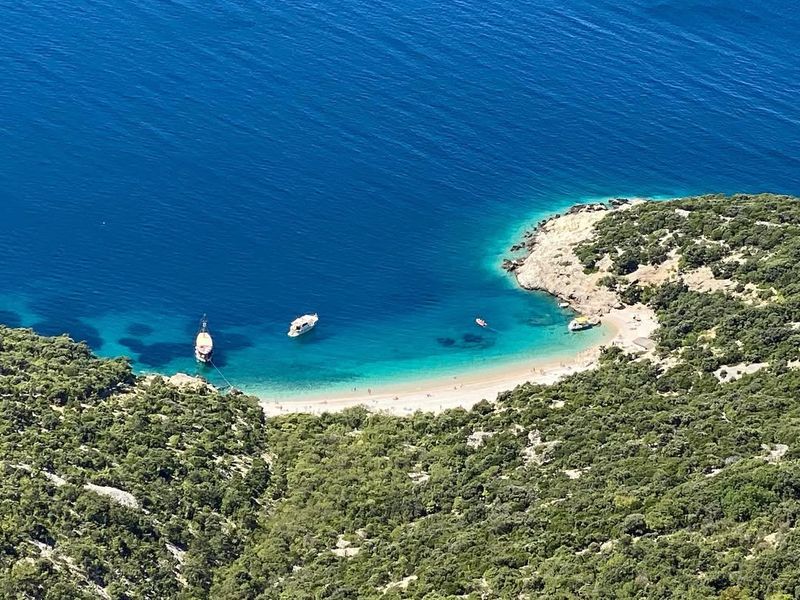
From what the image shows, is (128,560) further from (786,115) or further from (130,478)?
(786,115)

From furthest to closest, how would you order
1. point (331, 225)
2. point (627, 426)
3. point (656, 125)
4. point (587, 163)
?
point (656, 125), point (587, 163), point (331, 225), point (627, 426)

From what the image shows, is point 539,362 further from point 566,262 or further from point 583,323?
point 566,262

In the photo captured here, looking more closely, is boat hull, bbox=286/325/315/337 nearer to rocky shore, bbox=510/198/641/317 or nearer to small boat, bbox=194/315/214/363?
small boat, bbox=194/315/214/363

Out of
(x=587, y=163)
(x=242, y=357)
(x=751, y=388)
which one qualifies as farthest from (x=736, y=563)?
(x=587, y=163)

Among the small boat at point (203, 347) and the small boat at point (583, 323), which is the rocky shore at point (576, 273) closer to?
the small boat at point (583, 323)

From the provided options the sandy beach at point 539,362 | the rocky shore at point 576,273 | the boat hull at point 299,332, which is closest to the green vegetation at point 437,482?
the sandy beach at point 539,362

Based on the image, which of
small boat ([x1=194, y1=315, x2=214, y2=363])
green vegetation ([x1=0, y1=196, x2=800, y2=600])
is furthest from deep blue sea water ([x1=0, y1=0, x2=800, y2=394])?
green vegetation ([x1=0, y1=196, x2=800, y2=600])
